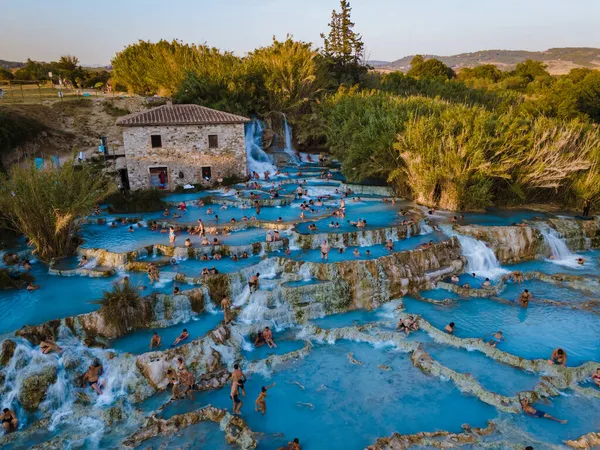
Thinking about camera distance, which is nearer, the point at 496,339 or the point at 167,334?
the point at 496,339

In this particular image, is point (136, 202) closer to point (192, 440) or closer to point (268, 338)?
point (268, 338)

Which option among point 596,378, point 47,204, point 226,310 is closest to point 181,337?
point 226,310

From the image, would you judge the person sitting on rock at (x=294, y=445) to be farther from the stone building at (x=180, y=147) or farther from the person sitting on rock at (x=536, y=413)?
the stone building at (x=180, y=147)

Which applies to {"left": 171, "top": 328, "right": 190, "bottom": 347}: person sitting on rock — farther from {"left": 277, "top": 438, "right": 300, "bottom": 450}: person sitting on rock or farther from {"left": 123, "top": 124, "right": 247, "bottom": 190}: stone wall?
{"left": 123, "top": 124, "right": 247, "bottom": 190}: stone wall

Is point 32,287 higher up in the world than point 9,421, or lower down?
higher up

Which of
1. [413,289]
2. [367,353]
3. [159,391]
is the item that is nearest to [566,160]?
[413,289]

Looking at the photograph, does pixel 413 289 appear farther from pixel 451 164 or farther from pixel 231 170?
pixel 231 170

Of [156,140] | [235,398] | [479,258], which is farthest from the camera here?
[156,140]
